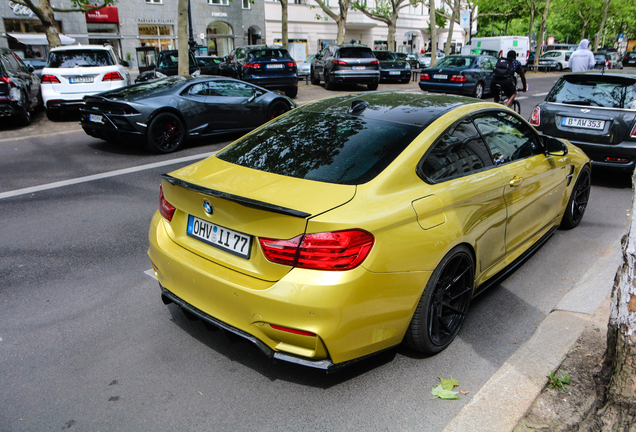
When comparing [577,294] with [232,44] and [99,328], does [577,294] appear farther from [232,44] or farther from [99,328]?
[232,44]

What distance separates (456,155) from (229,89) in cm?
751

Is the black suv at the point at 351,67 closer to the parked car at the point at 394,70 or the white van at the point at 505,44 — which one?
the parked car at the point at 394,70

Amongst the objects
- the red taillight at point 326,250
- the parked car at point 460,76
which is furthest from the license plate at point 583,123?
the parked car at point 460,76

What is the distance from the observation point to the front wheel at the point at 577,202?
533 centimetres

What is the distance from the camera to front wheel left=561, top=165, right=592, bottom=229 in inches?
210

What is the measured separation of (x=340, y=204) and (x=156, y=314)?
1.84m

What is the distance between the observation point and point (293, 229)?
2.54 meters

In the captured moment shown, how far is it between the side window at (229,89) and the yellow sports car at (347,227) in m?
6.36

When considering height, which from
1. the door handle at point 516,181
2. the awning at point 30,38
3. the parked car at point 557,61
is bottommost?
the door handle at point 516,181

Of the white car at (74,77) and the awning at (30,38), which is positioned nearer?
the white car at (74,77)

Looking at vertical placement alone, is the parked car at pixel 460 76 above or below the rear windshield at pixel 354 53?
below

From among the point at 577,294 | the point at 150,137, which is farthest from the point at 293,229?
the point at 150,137

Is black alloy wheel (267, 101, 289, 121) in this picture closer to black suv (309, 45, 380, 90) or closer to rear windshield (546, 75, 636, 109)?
rear windshield (546, 75, 636, 109)

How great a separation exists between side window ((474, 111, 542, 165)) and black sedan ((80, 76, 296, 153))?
21.4 feet
